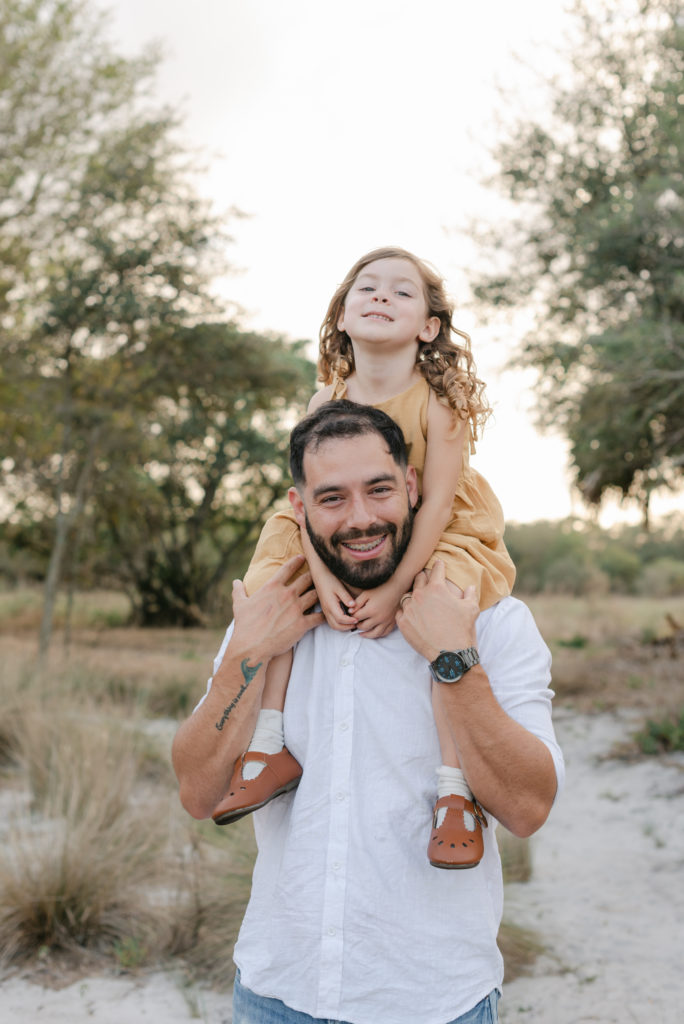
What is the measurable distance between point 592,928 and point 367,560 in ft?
14.4

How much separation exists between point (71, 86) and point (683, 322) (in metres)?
8.10

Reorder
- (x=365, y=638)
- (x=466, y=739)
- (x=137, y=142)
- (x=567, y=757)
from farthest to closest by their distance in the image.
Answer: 1. (x=137, y=142)
2. (x=567, y=757)
3. (x=365, y=638)
4. (x=466, y=739)

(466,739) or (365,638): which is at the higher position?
(365,638)

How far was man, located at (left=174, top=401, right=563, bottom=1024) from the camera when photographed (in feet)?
6.30

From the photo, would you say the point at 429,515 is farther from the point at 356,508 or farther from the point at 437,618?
the point at 437,618

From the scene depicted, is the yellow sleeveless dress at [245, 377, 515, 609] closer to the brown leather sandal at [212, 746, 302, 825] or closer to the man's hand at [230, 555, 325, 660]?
the man's hand at [230, 555, 325, 660]

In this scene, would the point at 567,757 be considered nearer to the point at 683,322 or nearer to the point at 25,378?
the point at 683,322

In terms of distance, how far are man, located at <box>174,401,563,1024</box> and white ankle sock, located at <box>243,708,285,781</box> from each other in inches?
1.4

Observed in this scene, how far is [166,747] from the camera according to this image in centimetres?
805

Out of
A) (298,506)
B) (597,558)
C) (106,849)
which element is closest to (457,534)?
(298,506)

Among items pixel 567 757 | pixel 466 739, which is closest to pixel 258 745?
pixel 466 739

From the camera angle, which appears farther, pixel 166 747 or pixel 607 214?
pixel 607 214

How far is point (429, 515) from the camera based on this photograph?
101 inches

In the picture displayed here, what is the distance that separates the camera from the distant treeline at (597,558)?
117 ft
